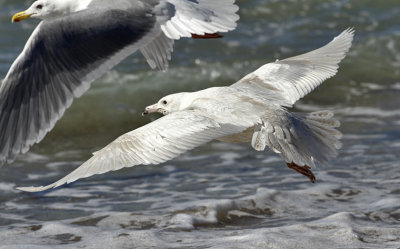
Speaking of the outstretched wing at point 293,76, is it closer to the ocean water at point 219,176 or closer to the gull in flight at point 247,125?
the gull in flight at point 247,125

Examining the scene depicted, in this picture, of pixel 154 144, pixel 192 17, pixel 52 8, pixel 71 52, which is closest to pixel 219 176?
pixel 192 17

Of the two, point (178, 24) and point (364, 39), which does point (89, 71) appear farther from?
point (364, 39)

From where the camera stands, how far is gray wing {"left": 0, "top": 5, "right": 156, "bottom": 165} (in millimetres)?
4781

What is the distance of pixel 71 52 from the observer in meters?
4.95

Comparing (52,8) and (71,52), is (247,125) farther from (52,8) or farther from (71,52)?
(52,8)

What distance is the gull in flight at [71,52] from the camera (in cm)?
479

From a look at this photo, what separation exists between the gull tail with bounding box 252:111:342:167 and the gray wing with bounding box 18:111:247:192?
0.86ft

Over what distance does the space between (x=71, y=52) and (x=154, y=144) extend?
87 centimetres

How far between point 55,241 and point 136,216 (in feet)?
2.18

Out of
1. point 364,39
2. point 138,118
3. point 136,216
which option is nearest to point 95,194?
point 136,216

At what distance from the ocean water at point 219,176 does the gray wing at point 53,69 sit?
2.26 feet

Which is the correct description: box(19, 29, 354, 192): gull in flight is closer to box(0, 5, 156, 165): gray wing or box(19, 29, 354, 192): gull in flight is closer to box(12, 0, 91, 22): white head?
box(0, 5, 156, 165): gray wing

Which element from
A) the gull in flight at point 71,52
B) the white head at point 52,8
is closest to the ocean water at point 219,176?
the gull in flight at point 71,52

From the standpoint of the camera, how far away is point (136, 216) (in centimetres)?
552
